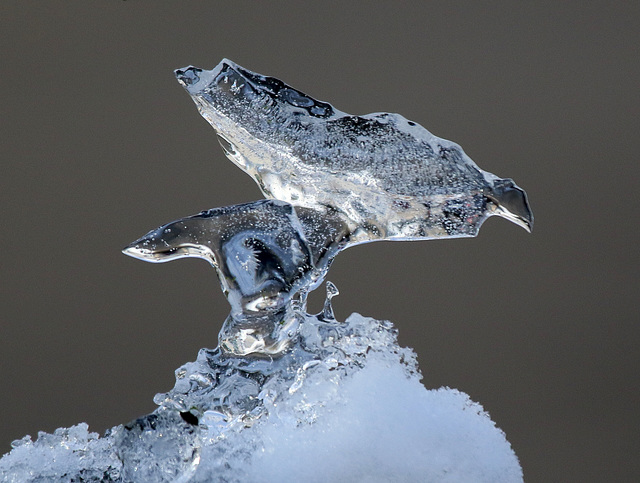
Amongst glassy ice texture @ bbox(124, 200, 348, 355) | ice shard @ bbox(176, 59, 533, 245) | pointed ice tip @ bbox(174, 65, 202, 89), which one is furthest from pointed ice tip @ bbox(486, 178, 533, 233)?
pointed ice tip @ bbox(174, 65, 202, 89)

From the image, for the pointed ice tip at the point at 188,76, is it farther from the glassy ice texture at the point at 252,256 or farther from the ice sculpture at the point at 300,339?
the glassy ice texture at the point at 252,256

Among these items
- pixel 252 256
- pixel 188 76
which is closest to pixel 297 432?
pixel 252 256

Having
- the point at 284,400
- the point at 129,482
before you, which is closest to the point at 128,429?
the point at 129,482

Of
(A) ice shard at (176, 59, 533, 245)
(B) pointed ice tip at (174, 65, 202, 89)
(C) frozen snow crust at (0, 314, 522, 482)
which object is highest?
(B) pointed ice tip at (174, 65, 202, 89)

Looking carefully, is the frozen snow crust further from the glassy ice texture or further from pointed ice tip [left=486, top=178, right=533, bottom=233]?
pointed ice tip [left=486, top=178, right=533, bottom=233]

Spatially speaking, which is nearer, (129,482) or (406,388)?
(129,482)

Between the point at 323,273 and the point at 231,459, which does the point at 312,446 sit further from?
the point at 323,273
